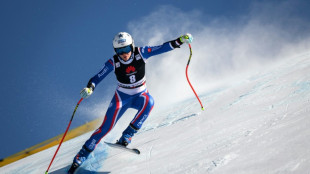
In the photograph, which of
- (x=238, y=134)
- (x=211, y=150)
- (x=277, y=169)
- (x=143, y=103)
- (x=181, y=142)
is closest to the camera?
(x=277, y=169)

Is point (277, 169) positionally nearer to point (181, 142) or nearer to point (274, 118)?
point (274, 118)

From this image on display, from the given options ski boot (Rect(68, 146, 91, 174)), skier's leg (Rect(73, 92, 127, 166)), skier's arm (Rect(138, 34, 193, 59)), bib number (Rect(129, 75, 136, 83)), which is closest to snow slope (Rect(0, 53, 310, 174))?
ski boot (Rect(68, 146, 91, 174))

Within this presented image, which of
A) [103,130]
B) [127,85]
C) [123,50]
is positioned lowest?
[103,130]

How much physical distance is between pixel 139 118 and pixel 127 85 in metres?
0.56

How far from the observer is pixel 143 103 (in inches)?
156

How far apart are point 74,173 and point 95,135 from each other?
0.60 metres

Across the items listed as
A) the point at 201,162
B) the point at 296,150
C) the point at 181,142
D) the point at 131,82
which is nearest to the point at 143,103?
the point at 131,82

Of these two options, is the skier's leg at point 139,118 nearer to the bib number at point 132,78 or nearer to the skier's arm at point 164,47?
the bib number at point 132,78

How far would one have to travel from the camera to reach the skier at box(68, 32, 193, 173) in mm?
3855

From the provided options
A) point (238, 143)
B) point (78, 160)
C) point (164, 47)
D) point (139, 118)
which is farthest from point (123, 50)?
point (238, 143)

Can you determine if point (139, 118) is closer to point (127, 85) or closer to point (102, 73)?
point (127, 85)

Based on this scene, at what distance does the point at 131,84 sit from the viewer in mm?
4047

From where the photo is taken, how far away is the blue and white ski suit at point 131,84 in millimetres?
3932

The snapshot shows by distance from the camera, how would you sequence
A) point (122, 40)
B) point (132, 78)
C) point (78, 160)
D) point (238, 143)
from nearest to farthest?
point (238, 143), point (78, 160), point (122, 40), point (132, 78)
